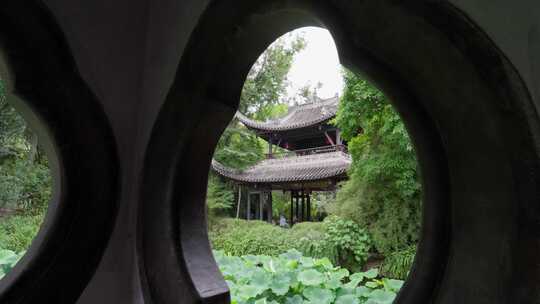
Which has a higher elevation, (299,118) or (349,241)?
(299,118)

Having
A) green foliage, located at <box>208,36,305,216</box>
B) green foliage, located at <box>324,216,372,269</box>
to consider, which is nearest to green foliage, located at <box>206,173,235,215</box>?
Answer: green foliage, located at <box>208,36,305,216</box>

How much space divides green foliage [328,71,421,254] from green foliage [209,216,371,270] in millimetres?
273

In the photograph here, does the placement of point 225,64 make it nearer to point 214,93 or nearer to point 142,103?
point 214,93

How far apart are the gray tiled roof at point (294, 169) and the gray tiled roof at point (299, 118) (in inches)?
30.5

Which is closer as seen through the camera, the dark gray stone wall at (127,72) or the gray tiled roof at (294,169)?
the dark gray stone wall at (127,72)

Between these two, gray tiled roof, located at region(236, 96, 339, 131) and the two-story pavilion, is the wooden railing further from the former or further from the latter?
gray tiled roof, located at region(236, 96, 339, 131)

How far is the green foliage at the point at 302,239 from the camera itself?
4.20 meters

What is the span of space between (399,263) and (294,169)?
391cm

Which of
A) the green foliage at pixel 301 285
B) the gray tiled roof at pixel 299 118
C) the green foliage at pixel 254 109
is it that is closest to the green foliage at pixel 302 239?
the green foliage at pixel 254 109

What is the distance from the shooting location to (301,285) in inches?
32.9

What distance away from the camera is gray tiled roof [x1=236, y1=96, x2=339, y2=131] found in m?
7.37

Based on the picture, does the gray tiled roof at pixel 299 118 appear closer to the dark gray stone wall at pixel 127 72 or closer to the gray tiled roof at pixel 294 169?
the gray tiled roof at pixel 294 169

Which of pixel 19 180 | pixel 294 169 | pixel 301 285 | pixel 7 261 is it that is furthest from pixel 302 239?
pixel 19 180

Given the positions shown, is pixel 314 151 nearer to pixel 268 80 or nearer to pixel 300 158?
pixel 300 158
